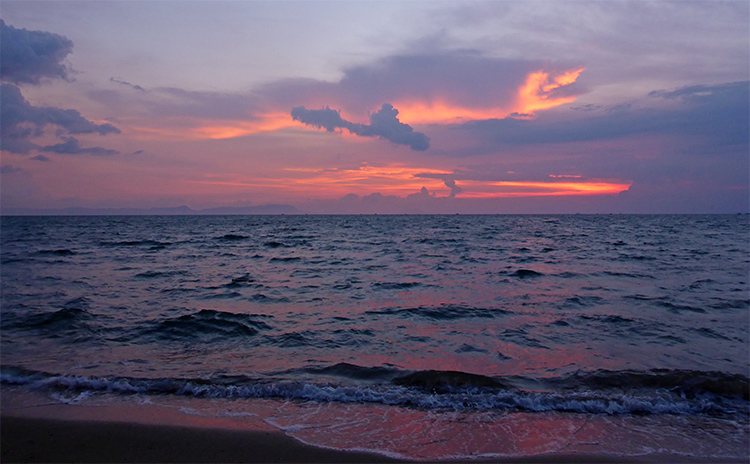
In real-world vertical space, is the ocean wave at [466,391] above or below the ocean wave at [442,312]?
below

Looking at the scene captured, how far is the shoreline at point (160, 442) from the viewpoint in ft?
17.7

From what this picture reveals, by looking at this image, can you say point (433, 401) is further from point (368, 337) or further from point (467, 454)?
point (368, 337)

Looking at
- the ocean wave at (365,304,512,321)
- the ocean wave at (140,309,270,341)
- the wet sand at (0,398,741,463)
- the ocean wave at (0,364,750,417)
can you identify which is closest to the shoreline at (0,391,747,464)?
the wet sand at (0,398,741,463)

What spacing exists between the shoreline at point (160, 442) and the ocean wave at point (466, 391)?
96 cm

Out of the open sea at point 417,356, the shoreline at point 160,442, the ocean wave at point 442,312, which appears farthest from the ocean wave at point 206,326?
the shoreline at point 160,442

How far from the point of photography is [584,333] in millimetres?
11297

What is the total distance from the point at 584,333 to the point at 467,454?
7.36 metres

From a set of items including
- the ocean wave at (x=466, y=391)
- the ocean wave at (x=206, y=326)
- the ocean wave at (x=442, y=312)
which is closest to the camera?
the ocean wave at (x=466, y=391)

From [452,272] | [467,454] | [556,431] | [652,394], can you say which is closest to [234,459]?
[467,454]

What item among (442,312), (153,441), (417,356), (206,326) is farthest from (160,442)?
(442,312)

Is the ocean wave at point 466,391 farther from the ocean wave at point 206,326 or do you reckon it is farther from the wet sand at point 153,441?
the ocean wave at point 206,326

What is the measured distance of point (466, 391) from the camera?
301 inches

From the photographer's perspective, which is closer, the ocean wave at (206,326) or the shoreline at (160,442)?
the shoreline at (160,442)

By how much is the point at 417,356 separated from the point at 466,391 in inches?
77.2
